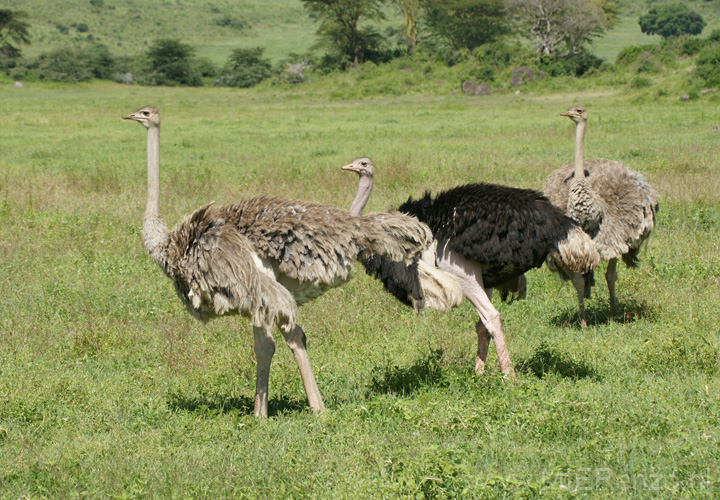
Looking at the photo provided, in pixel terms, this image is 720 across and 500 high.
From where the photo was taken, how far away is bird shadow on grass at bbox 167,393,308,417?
199 inches

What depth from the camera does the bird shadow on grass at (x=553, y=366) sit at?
5.41 meters

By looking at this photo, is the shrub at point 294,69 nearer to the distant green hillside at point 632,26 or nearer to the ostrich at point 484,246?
the distant green hillside at point 632,26

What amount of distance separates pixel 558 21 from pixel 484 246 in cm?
4293

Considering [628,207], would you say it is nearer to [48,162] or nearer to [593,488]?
[593,488]

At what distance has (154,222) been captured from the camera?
17.1ft

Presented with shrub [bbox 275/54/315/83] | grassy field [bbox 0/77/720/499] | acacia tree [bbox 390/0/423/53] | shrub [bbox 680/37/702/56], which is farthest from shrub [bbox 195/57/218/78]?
grassy field [bbox 0/77/720/499]

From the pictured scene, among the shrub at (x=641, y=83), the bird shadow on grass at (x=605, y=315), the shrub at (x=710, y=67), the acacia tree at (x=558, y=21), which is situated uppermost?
the acacia tree at (x=558, y=21)

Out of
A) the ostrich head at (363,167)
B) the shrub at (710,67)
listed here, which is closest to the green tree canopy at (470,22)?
the shrub at (710,67)

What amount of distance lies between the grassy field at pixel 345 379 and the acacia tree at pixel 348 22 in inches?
1611

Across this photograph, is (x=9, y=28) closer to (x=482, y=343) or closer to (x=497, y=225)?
(x=482, y=343)

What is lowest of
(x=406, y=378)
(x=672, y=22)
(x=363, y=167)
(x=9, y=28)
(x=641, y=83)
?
(x=406, y=378)

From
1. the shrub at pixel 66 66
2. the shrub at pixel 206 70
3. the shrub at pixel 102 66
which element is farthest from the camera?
the shrub at pixel 206 70

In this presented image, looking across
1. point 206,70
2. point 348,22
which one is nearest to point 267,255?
point 348,22

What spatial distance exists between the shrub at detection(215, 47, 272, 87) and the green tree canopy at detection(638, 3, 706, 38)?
127 feet
